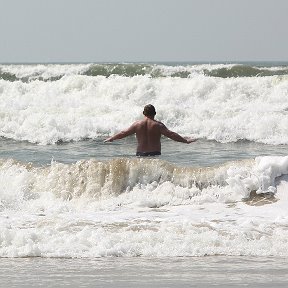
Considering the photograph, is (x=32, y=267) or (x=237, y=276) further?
(x=32, y=267)

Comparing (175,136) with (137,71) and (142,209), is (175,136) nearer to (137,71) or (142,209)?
(142,209)

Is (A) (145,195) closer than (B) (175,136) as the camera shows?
Yes

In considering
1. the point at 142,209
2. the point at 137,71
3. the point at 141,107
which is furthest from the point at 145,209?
the point at 137,71

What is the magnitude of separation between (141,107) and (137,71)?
792cm

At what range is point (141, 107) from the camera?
26.8 meters

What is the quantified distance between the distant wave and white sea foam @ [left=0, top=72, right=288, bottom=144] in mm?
2726

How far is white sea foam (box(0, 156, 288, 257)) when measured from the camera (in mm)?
8430

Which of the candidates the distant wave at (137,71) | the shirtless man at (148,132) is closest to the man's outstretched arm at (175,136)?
the shirtless man at (148,132)

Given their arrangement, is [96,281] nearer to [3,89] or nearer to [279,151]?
[279,151]

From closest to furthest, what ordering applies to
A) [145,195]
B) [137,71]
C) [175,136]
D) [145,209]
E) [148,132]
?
[145,209] → [145,195] → [175,136] → [148,132] → [137,71]

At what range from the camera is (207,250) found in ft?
27.3

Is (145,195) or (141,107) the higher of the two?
(145,195)

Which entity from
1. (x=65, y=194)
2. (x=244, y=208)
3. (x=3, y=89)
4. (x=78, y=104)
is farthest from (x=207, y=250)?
(x=3, y=89)

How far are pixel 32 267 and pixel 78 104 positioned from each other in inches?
824
